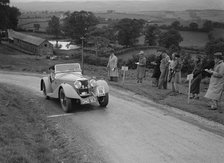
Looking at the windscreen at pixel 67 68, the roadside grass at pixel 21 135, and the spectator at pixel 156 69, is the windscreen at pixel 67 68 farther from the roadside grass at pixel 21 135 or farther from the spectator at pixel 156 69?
the spectator at pixel 156 69

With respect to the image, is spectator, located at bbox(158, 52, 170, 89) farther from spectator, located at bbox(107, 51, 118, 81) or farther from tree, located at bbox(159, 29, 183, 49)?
tree, located at bbox(159, 29, 183, 49)

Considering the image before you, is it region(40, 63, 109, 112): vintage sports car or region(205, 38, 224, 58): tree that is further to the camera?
region(205, 38, 224, 58): tree

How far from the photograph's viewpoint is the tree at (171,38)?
241 ft

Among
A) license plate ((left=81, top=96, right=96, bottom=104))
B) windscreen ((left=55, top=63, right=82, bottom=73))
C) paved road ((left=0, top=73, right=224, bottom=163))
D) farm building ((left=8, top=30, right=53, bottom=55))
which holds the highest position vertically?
windscreen ((left=55, top=63, right=82, bottom=73))

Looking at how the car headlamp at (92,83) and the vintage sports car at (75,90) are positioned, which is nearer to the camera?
the vintage sports car at (75,90)

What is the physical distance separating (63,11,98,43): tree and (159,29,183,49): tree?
25.2 meters

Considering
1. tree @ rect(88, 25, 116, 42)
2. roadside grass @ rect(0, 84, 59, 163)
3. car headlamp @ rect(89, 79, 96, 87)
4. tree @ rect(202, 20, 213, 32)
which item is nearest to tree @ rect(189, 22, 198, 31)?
tree @ rect(202, 20, 213, 32)

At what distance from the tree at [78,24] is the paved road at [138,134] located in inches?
3037

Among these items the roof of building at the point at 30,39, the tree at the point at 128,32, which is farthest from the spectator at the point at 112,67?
the tree at the point at 128,32

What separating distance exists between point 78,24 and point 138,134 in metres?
84.2

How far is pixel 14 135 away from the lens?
761 cm

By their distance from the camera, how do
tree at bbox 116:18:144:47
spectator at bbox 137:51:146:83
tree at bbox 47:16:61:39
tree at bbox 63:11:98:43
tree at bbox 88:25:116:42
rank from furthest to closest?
tree at bbox 47:16:61:39 < tree at bbox 63:11:98:43 < tree at bbox 88:25:116:42 < tree at bbox 116:18:144:47 < spectator at bbox 137:51:146:83

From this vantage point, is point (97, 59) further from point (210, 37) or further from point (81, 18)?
point (81, 18)

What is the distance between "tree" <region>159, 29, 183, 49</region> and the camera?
73.6 metres
